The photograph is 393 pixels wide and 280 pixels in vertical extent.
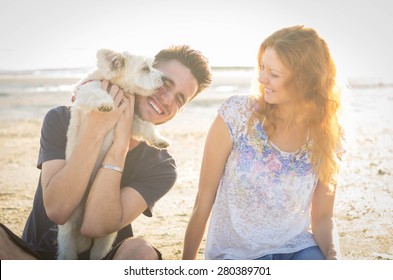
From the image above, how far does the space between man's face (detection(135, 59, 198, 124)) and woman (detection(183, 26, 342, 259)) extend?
0.96ft

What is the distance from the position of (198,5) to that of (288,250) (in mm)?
2352

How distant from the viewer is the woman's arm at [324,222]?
9.40ft

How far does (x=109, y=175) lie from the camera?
2.69m

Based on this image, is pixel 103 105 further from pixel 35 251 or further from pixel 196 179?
pixel 196 179

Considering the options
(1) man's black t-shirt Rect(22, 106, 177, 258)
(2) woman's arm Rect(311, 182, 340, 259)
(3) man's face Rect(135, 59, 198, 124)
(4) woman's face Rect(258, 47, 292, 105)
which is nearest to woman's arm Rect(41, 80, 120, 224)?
(1) man's black t-shirt Rect(22, 106, 177, 258)

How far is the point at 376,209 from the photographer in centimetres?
490

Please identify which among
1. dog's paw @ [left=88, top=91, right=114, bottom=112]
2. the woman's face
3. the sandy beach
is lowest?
the sandy beach

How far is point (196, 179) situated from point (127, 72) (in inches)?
122

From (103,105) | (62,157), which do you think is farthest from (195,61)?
(62,157)

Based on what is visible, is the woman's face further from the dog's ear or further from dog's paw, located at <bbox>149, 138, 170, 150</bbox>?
the dog's ear

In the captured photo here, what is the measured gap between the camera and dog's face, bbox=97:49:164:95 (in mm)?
3145

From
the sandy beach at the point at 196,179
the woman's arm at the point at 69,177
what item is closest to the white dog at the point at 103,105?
the woman's arm at the point at 69,177
